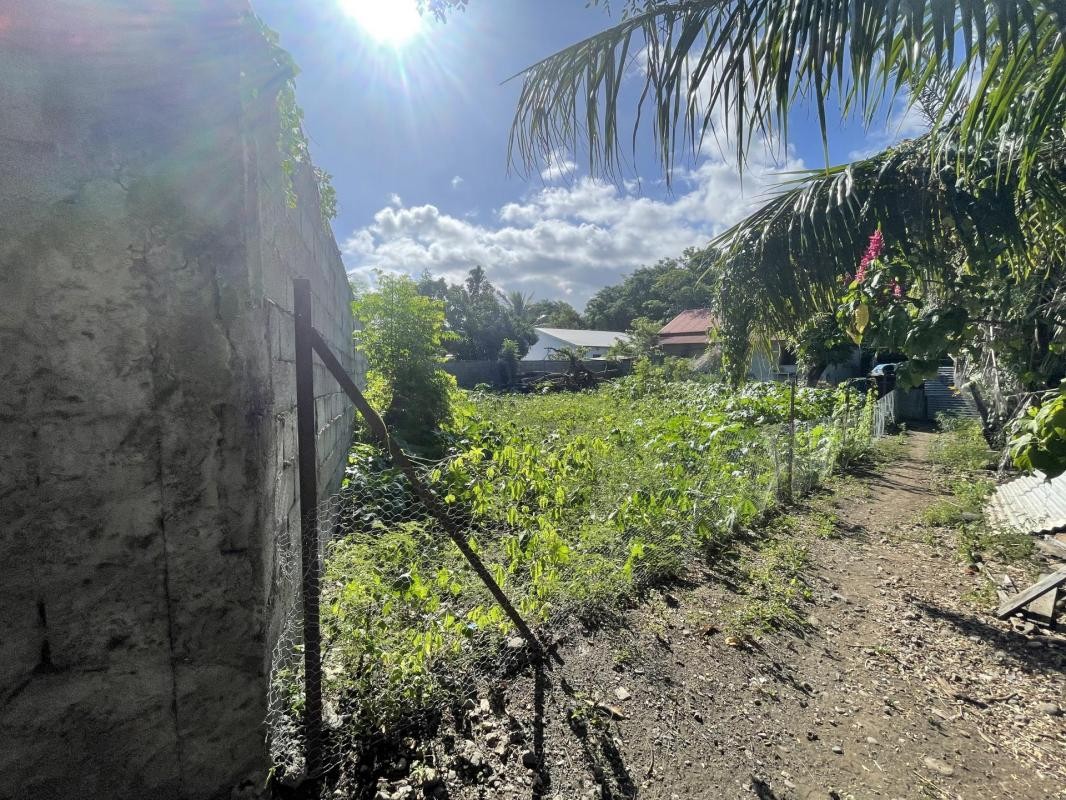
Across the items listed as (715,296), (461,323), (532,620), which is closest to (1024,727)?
(532,620)

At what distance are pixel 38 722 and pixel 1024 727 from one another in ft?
11.7

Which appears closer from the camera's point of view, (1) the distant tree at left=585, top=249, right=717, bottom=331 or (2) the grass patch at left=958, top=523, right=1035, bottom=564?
(2) the grass patch at left=958, top=523, right=1035, bottom=564

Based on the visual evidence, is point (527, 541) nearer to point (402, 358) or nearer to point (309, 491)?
point (309, 491)

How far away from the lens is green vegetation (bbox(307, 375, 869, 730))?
2.18 m

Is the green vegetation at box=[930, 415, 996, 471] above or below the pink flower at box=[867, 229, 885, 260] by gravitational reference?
below

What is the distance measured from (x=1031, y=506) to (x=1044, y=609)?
220cm

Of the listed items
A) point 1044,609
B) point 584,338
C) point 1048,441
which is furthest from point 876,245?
point 584,338

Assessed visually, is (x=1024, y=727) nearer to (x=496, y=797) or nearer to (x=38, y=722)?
(x=496, y=797)

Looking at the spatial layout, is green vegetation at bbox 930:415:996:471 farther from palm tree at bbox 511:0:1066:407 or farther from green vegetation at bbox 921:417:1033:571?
palm tree at bbox 511:0:1066:407

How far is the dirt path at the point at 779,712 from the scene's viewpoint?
1850mm

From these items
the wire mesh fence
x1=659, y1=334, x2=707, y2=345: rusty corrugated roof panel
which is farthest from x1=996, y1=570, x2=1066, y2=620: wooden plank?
x1=659, y1=334, x2=707, y2=345: rusty corrugated roof panel

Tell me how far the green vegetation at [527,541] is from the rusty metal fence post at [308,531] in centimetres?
27

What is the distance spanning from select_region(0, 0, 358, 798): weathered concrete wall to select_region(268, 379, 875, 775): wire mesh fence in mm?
383

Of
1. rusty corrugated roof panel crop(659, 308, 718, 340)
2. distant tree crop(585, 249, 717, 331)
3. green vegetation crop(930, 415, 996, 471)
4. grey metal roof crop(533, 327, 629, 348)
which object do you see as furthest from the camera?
distant tree crop(585, 249, 717, 331)
